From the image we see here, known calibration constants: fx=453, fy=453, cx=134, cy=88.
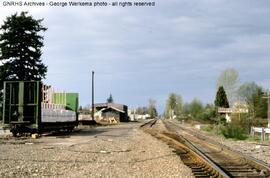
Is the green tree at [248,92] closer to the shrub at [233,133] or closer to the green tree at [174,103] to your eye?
the shrub at [233,133]

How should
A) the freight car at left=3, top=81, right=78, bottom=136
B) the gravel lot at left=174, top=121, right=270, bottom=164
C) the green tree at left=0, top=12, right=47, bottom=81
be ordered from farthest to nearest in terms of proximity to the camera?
the green tree at left=0, top=12, right=47, bottom=81, the freight car at left=3, top=81, right=78, bottom=136, the gravel lot at left=174, top=121, right=270, bottom=164

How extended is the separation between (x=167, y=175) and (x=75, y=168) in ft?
8.57

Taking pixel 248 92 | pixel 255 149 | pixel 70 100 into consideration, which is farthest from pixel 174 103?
pixel 255 149

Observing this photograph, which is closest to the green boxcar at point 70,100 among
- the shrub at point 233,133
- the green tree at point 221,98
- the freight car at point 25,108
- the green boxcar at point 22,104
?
the freight car at point 25,108

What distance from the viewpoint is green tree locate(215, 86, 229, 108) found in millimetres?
84331

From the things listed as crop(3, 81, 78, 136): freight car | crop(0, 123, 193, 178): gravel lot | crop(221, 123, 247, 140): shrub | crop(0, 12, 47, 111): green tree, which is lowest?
crop(221, 123, 247, 140): shrub

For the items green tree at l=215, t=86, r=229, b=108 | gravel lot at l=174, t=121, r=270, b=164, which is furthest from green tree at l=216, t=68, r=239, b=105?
gravel lot at l=174, t=121, r=270, b=164

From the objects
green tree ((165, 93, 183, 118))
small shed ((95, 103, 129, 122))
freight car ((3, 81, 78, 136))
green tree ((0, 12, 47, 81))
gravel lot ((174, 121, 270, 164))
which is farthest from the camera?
green tree ((165, 93, 183, 118))

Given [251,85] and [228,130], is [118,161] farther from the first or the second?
[251,85]

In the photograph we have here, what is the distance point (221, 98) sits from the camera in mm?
86812

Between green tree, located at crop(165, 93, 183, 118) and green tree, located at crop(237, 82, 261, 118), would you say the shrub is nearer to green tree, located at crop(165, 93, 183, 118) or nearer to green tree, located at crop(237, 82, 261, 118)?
green tree, located at crop(237, 82, 261, 118)

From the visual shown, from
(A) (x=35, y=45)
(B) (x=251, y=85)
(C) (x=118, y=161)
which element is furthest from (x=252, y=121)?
(B) (x=251, y=85)

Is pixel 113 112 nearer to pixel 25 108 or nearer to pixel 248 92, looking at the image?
pixel 248 92

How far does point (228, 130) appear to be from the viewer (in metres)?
33.6
